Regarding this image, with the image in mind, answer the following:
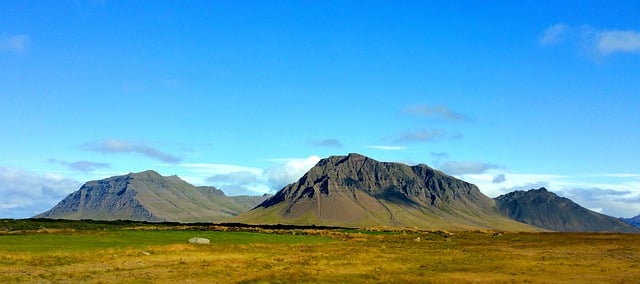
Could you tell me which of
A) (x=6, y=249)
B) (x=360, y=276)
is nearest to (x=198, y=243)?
(x=6, y=249)

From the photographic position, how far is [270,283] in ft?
145

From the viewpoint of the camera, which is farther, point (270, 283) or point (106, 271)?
point (106, 271)

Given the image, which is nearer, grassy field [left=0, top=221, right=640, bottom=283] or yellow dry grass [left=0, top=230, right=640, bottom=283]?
yellow dry grass [left=0, top=230, right=640, bottom=283]

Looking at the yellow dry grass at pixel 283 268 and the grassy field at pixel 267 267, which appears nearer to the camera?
the yellow dry grass at pixel 283 268

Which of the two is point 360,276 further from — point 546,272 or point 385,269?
point 546,272

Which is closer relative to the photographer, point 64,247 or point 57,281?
point 57,281

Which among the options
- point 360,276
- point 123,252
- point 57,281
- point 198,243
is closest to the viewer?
point 57,281

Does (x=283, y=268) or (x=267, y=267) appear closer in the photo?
(x=283, y=268)

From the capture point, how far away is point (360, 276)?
50281mm

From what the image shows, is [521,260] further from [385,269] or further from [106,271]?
[106,271]

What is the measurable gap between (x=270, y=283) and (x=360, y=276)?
31.3ft

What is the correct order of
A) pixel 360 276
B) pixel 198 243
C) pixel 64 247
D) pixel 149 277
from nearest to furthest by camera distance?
pixel 149 277 → pixel 360 276 → pixel 64 247 → pixel 198 243

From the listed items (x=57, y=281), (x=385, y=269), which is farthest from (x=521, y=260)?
(x=57, y=281)

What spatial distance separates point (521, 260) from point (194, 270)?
1539 inches
